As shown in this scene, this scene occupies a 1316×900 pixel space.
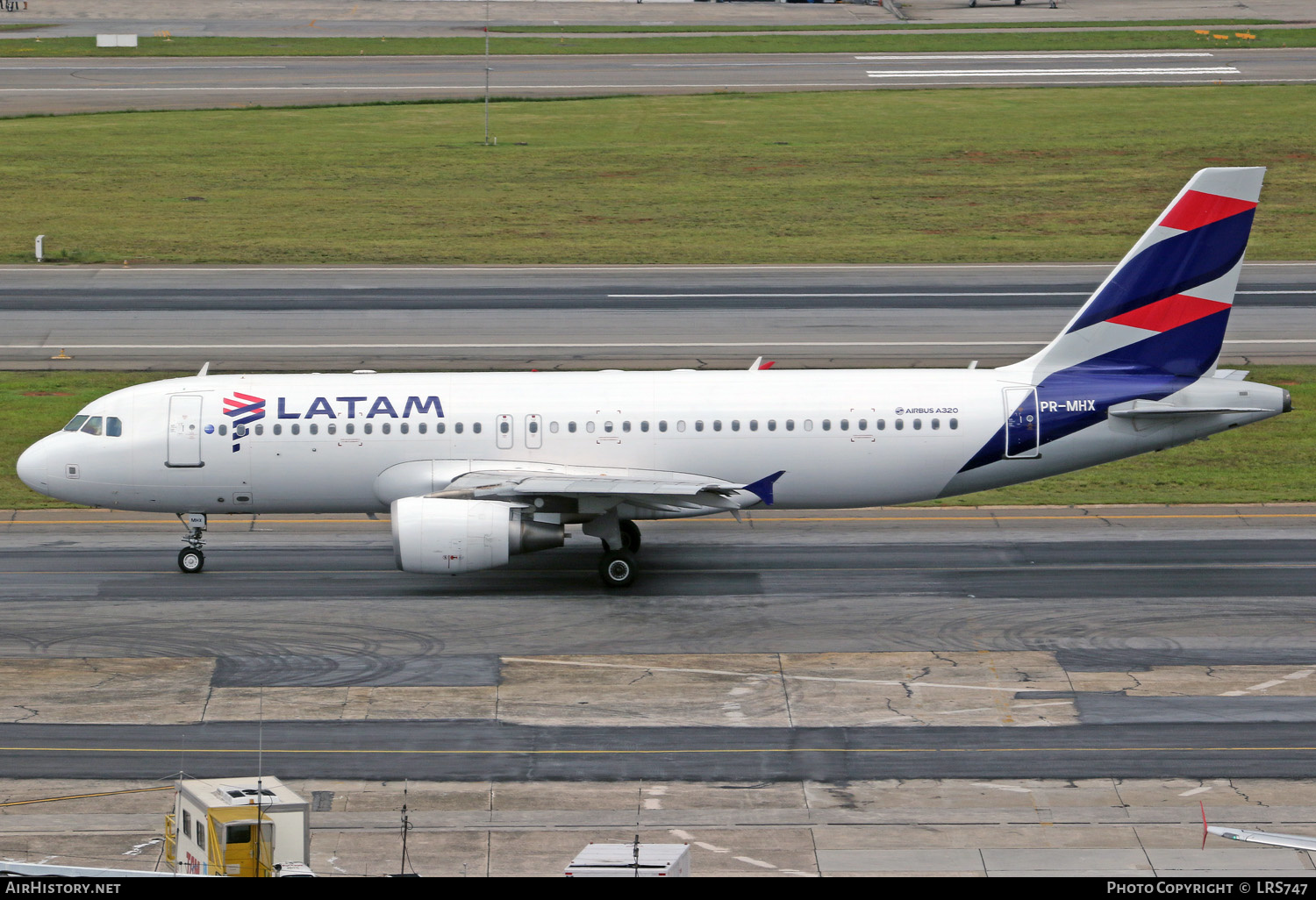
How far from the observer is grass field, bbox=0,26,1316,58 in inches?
4343

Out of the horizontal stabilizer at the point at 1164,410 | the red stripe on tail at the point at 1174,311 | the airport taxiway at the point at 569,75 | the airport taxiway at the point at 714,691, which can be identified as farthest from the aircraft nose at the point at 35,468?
the airport taxiway at the point at 569,75

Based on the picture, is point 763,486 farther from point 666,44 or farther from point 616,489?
point 666,44

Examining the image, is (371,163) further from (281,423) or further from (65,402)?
(281,423)

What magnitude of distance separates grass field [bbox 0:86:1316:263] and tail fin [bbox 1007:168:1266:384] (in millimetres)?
33036

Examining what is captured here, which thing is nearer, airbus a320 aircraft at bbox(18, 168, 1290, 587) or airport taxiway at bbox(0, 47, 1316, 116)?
airbus a320 aircraft at bbox(18, 168, 1290, 587)

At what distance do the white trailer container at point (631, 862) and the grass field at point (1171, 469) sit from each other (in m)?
23.7

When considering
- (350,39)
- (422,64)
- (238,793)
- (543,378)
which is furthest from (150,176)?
(238,793)

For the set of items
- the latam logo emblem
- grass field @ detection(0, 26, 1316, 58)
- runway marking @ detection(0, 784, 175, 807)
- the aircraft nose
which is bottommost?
runway marking @ detection(0, 784, 175, 807)

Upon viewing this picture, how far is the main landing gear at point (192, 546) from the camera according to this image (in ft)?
107

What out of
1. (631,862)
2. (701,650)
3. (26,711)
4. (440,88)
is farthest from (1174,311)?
(440,88)

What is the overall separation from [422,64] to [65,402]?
2647 inches

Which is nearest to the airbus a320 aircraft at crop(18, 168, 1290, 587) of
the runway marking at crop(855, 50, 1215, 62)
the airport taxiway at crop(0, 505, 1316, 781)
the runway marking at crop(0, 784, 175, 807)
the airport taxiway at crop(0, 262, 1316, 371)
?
the airport taxiway at crop(0, 505, 1316, 781)

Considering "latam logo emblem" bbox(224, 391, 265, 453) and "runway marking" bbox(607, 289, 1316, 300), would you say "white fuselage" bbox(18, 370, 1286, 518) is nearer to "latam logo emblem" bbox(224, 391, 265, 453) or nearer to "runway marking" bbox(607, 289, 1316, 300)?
"latam logo emblem" bbox(224, 391, 265, 453)

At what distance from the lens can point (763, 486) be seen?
3155 centimetres
